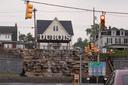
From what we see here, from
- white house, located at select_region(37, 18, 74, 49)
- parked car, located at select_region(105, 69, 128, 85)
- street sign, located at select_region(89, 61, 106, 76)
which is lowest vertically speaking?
street sign, located at select_region(89, 61, 106, 76)

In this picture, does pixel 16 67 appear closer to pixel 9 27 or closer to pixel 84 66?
pixel 84 66

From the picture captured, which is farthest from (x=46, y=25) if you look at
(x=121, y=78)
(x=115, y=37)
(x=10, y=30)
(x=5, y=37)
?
(x=121, y=78)

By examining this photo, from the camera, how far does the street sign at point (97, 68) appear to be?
46.6 metres

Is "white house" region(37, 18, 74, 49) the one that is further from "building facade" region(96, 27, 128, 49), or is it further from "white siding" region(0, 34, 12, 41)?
"white siding" region(0, 34, 12, 41)

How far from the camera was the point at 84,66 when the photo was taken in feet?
246

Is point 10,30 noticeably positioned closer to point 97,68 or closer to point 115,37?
point 115,37

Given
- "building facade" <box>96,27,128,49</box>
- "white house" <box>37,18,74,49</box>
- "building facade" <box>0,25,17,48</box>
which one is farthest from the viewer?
"building facade" <box>0,25,17,48</box>

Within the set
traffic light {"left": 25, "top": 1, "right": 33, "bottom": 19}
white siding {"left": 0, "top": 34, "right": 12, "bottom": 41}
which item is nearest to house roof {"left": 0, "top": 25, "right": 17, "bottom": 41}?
white siding {"left": 0, "top": 34, "right": 12, "bottom": 41}

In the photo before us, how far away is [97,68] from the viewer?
47938mm

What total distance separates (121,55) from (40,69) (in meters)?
20.5

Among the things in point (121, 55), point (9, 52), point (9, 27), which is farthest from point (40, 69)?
point (9, 27)

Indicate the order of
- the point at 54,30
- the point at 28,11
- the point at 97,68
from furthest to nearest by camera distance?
the point at 54,30 → the point at 97,68 → the point at 28,11

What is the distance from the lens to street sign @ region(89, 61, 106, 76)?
4661 cm

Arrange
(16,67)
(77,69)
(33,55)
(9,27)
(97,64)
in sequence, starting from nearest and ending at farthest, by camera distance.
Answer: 1. (97,64)
2. (16,67)
3. (77,69)
4. (33,55)
5. (9,27)
